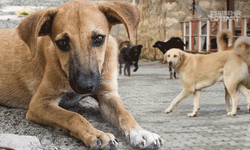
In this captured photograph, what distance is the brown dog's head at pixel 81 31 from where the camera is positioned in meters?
2.27

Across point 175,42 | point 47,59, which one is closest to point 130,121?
point 47,59

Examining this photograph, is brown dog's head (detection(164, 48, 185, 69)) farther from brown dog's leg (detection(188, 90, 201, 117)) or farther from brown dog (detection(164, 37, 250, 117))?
brown dog's leg (detection(188, 90, 201, 117))

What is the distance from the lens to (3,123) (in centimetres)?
289

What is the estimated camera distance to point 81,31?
2303 millimetres

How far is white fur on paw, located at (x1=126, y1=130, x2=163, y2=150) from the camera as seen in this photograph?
2309 mm

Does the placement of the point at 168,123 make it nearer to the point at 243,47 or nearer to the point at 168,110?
the point at 168,110

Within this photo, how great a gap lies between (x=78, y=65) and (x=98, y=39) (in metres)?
0.24

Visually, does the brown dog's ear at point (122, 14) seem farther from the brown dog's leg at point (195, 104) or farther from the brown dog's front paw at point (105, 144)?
the brown dog's leg at point (195, 104)

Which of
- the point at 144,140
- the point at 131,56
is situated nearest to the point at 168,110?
the point at 144,140

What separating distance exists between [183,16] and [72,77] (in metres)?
7.55

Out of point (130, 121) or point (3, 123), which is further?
point (3, 123)

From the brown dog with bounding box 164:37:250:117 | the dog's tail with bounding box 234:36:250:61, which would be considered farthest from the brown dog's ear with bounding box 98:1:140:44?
the dog's tail with bounding box 234:36:250:61

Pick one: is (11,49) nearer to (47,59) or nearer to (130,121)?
(47,59)

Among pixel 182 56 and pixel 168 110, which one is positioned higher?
pixel 182 56
